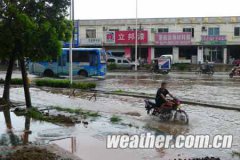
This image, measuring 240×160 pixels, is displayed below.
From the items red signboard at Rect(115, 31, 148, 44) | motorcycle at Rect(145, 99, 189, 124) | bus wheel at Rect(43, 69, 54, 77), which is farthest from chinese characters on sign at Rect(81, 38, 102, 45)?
motorcycle at Rect(145, 99, 189, 124)

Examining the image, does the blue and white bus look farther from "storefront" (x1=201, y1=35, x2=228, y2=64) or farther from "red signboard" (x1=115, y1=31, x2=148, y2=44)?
"storefront" (x1=201, y1=35, x2=228, y2=64)

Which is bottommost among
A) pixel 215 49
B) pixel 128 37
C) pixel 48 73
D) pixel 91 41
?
pixel 48 73

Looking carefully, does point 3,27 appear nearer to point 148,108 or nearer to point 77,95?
point 148,108

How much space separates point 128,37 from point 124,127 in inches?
1794

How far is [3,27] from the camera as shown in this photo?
548 inches

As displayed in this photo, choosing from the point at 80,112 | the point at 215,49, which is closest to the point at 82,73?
the point at 80,112

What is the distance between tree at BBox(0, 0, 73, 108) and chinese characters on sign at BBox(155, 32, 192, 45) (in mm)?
41138

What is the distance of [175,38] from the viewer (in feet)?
182

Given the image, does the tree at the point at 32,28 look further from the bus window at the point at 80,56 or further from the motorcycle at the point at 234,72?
the motorcycle at the point at 234,72

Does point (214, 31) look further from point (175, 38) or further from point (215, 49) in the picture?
point (175, 38)

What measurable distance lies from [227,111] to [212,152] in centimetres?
709

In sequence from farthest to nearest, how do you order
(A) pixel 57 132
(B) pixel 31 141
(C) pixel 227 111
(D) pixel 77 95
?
(D) pixel 77 95 < (C) pixel 227 111 < (A) pixel 57 132 < (B) pixel 31 141

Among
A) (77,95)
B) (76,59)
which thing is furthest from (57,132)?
(76,59)

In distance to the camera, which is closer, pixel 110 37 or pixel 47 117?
pixel 47 117
